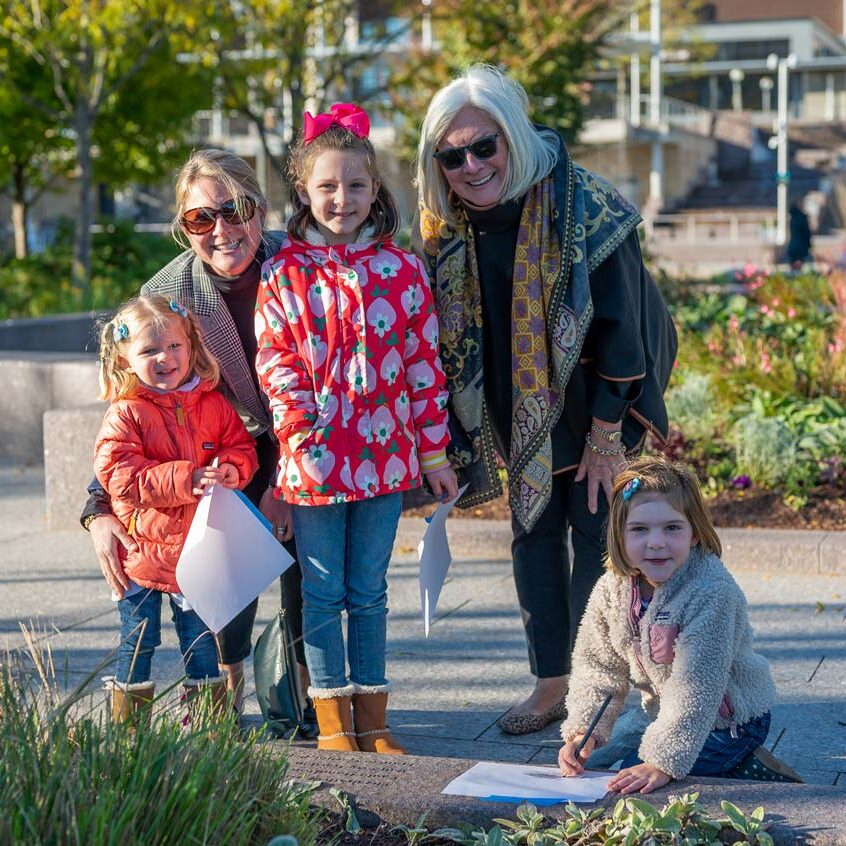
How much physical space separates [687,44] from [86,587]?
46.6 m

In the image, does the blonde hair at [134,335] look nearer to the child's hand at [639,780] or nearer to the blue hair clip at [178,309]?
the blue hair clip at [178,309]

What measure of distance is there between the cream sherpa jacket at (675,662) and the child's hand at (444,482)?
1.72ft

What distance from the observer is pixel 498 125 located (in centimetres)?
377

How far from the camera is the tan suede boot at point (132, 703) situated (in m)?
2.80

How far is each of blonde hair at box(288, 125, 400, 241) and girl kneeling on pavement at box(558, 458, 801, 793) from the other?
3.12 feet

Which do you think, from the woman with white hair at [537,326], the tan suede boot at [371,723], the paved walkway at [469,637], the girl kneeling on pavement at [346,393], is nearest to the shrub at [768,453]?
the paved walkway at [469,637]

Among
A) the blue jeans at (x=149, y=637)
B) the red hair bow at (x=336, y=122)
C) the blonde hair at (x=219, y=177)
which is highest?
the red hair bow at (x=336, y=122)

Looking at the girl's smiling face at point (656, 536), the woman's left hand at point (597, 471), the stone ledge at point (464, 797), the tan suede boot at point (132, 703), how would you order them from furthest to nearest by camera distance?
1. the woman's left hand at point (597, 471)
2. the girl's smiling face at point (656, 536)
3. the stone ledge at point (464, 797)
4. the tan suede boot at point (132, 703)

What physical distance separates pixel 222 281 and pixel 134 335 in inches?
13.3

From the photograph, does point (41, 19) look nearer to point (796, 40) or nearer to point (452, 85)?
point (452, 85)

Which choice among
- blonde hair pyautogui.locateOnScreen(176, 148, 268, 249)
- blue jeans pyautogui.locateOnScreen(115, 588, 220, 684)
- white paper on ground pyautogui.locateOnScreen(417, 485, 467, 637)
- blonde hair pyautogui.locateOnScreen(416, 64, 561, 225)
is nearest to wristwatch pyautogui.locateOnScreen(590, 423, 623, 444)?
white paper on ground pyautogui.locateOnScreen(417, 485, 467, 637)

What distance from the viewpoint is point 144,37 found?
1680 centimetres

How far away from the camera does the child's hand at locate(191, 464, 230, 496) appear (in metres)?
3.62

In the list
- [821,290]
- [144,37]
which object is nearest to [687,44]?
[144,37]
